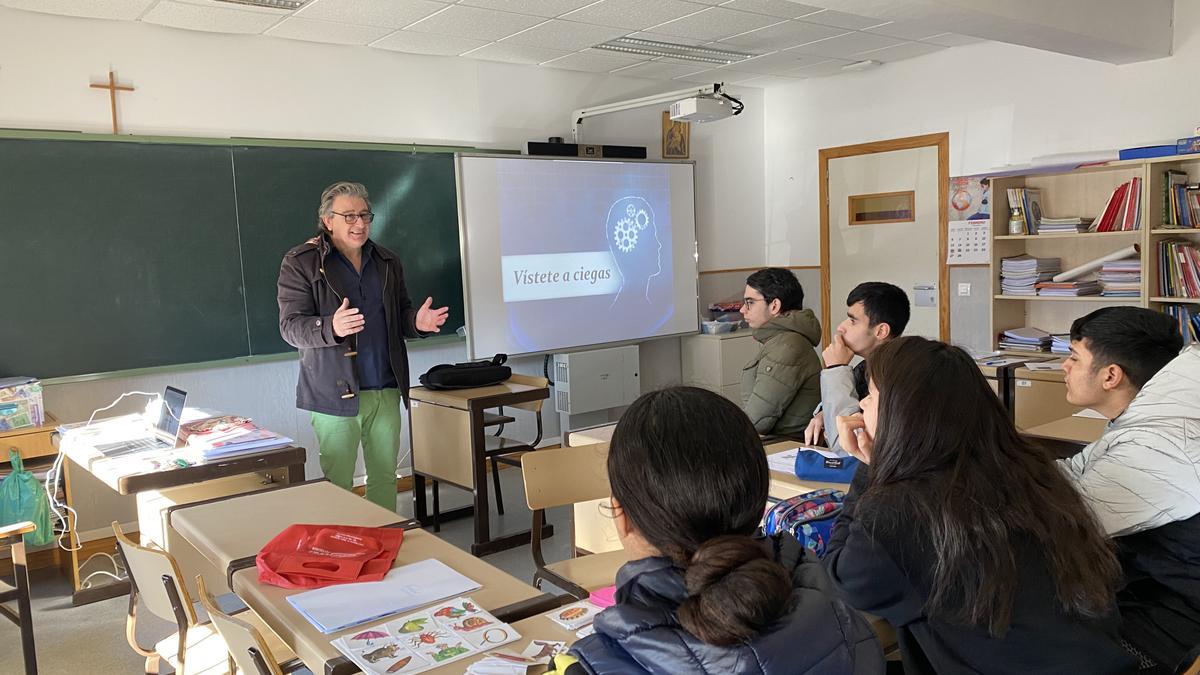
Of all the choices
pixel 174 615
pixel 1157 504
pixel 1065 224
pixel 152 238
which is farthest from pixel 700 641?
pixel 1065 224

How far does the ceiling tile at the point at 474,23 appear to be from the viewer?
4504mm

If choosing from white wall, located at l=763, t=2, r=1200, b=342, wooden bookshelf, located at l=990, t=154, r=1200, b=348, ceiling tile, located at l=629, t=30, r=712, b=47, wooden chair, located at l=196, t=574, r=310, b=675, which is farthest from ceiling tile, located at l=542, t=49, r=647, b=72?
wooden chair, located at l=196, t=574, r=310, b=675

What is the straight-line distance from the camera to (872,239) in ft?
21.3

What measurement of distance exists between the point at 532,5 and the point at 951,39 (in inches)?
109

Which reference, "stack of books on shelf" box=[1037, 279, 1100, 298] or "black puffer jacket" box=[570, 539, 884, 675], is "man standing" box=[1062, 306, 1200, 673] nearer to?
"black puffer jacket" box=[570, 539, 884, 675]

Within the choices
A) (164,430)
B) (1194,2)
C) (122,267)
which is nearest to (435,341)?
(122,267)

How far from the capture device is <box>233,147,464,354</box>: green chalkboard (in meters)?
4.82

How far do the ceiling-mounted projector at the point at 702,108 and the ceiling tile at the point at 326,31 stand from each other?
1609mm

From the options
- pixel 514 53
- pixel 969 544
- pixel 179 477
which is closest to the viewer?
pixel 969 544

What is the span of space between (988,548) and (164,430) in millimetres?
2965

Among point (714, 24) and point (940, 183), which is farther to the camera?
point (940, 183)

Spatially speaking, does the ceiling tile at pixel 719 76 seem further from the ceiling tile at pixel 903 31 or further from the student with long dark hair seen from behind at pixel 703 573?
the student with long dark hair seen from behind at pixel 703 573

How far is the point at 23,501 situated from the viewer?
135 inches

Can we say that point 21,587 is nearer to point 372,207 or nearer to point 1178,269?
point 372,207
